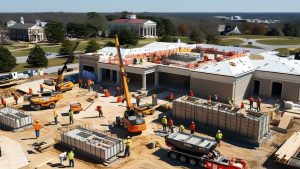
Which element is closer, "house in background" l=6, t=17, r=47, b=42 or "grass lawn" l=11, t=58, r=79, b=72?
"grass lawn" l=11, t=58, r=79, b=72

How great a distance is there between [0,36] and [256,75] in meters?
114

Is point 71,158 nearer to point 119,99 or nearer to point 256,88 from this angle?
Answer: point 119,99

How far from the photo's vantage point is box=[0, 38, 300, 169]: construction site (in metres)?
25.4

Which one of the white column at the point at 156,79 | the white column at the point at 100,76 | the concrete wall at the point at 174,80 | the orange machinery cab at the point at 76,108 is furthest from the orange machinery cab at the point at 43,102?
the concrete wall at the point at 174,80

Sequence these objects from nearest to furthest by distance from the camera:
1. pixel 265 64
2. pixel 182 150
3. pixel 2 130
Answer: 1. pixel 182 150
2. pixel 2 130
3. pixel 265 64

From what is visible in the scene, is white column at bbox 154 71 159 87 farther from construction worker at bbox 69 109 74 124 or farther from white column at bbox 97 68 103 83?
construction worker at bbox 69 109 74 124

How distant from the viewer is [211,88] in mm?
40219

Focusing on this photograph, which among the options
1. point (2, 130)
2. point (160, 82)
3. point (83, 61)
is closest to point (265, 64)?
point (160, 82)

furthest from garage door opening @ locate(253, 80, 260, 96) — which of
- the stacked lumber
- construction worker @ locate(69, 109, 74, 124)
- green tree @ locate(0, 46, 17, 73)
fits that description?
green tree @ locate(0, 46, 17, 73)

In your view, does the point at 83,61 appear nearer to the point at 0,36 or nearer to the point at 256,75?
the point at 256,75

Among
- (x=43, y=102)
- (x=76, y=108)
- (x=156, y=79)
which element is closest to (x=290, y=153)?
(x=76, y=108)

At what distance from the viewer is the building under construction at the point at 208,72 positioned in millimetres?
39594

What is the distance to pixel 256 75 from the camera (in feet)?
137

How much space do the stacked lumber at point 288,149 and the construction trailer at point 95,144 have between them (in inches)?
462
